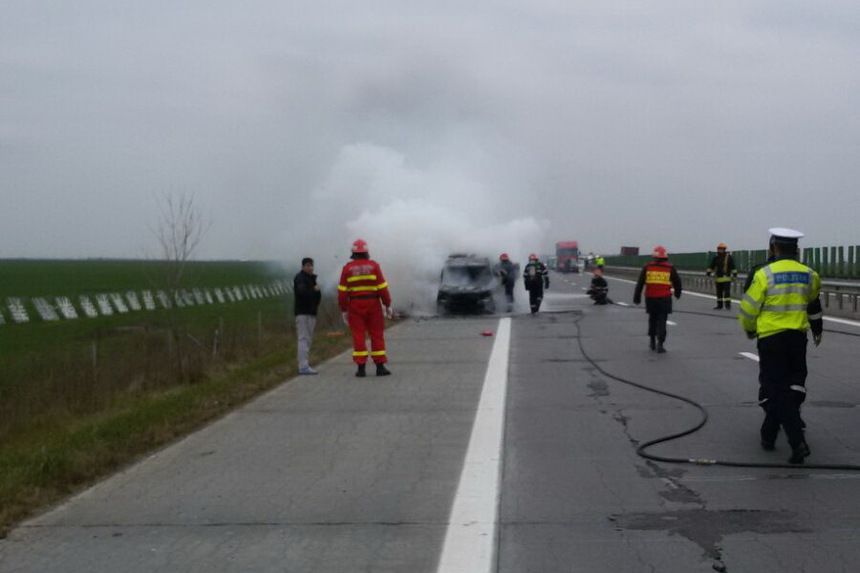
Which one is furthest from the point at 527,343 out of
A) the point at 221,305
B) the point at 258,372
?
the point at 221,305

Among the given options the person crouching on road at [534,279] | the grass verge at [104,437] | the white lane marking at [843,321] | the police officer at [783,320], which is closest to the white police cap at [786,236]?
the police officer at [783,320]

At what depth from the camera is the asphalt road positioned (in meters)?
5.99

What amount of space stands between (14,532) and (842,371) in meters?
11.7

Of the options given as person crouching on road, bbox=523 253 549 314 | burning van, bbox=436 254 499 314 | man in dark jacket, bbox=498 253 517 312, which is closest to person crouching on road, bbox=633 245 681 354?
person crouching on road, bbox=523 253 549 314

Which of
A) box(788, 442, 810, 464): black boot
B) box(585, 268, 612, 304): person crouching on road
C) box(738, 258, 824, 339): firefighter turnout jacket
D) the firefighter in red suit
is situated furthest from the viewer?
box(585, 268, 612, 304): person crouching on road

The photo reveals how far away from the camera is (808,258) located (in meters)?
36.3

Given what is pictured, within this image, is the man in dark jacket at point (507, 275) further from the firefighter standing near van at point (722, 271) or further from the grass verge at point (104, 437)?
the grass verge at point (104, 437)

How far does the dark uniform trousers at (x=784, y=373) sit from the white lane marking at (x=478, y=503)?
2.30 metres

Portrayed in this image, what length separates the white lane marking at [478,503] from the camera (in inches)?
230

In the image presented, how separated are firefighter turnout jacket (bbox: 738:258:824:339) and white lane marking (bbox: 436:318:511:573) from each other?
2491mm

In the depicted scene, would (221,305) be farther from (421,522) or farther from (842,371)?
(421,522)

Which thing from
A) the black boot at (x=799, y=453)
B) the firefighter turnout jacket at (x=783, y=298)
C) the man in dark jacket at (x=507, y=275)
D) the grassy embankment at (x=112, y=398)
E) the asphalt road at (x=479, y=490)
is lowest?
the grassy embankment at (x=112, y=398)

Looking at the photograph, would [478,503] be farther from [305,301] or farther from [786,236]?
[305,301]

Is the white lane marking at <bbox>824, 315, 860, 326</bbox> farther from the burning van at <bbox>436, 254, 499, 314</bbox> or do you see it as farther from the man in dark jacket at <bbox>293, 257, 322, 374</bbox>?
the man in dark jacket at <bbox>293, 257, 322, 374</bbox>
